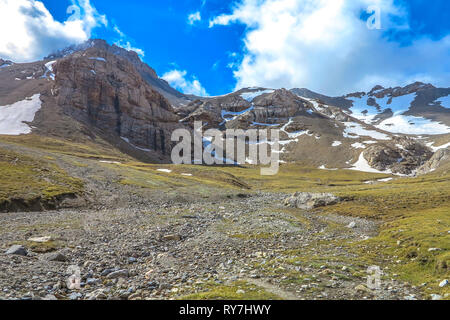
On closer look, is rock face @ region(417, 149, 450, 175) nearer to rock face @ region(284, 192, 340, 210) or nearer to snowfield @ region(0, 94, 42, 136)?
rock face @ region(284, 192, 340, 210)

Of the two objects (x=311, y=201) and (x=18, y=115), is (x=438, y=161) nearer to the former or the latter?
(x=311, y=201)

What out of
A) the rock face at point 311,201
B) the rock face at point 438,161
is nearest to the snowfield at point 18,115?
the rock face at point 311,201

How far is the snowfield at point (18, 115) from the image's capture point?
141125 mm

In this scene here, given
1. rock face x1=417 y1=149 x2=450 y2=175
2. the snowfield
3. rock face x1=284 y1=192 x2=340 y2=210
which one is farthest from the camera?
rock face x1=417 y1=149 x2=450 y2=175

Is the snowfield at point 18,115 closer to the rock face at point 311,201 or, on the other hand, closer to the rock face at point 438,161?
the rock face at point 311,201

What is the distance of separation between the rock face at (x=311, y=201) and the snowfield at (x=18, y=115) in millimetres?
152135

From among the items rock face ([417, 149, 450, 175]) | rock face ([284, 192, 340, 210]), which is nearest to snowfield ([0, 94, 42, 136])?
rock face ([284, 192, 340, 210])

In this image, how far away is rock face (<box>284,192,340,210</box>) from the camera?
54.6 meters

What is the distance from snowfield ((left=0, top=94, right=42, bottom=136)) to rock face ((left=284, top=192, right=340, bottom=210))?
15214cm

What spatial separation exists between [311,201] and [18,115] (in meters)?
191

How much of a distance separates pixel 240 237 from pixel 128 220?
16511 millimetres

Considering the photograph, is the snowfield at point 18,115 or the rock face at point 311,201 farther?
the snowfield at point 18,115
